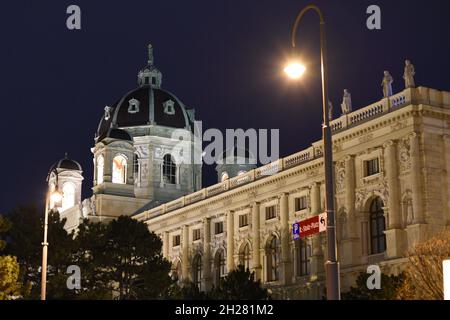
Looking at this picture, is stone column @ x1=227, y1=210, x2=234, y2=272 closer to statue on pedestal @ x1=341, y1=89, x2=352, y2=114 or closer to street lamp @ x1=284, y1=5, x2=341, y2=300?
statue on pedestal @ x1=341, y1=89, x2=352, y2=114

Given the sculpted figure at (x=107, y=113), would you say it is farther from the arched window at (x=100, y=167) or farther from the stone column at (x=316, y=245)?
the stone column at (x=316, y=245)

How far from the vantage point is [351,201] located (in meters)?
55.7

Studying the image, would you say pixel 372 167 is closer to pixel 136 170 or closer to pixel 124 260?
pixel 124 260

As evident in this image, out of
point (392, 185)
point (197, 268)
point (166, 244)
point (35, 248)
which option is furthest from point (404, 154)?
point (166, 244)

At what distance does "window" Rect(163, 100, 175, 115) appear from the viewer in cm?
10544

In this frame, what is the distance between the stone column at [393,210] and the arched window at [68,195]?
61.7 metres

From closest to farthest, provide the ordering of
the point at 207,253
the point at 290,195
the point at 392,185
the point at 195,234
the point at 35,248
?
the point at 392,185 → the point at 35,248 → the point at 290,195 → the point at 207,253 → the point at 195,234

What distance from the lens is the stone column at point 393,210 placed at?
50219mm

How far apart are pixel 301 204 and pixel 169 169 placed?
43106 mm

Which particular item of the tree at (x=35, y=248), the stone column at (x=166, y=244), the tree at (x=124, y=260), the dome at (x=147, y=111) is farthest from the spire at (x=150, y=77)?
the tree at (x=35, y=248)

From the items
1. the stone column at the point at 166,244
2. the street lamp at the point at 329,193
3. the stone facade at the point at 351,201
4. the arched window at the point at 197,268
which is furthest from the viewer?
the stone column at the point at 166,244

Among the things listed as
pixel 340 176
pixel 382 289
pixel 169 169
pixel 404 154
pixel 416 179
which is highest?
pixel 169 169
